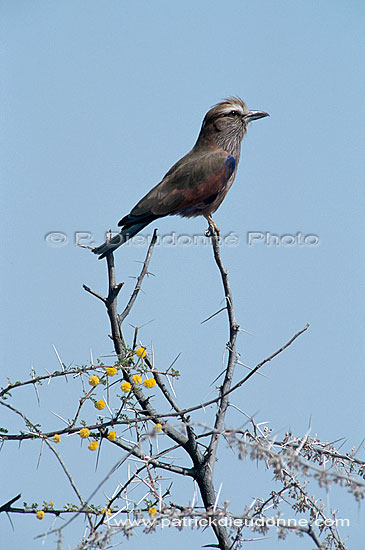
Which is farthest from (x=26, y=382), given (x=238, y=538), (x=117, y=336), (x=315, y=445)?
(x=315, y=445)

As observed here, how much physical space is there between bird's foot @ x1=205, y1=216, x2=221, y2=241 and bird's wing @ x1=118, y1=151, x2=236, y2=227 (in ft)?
0.68

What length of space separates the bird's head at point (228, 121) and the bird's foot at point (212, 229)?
0.78 metres

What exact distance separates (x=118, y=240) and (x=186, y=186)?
3.75 feet

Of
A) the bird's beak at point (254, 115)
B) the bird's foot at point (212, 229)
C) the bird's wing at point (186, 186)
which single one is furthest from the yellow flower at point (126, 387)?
the bird's beak at point (254, 115)

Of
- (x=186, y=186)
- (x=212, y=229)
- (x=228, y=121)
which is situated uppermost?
(x=228, y=121)

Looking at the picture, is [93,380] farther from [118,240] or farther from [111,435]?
[118,240]

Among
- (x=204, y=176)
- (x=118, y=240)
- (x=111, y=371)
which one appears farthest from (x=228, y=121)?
(x=111, y=371)

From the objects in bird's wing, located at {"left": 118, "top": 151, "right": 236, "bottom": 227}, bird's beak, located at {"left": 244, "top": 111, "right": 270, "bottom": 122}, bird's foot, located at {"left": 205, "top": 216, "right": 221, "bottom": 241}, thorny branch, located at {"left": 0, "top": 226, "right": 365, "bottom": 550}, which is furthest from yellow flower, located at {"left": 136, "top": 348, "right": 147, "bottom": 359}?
bird's beak, located at {"left": 244, "top": 111, "right": 270, "bottom": 122}

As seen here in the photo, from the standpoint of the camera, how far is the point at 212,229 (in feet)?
18.0

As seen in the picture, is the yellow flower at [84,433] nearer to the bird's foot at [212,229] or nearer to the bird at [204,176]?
the bird at [204,176]

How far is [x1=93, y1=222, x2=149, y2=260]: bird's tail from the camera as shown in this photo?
4152 millimetres

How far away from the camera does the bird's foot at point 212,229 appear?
5.38m

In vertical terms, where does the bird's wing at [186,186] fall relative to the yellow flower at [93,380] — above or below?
above

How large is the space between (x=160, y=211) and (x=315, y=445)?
252 cm
